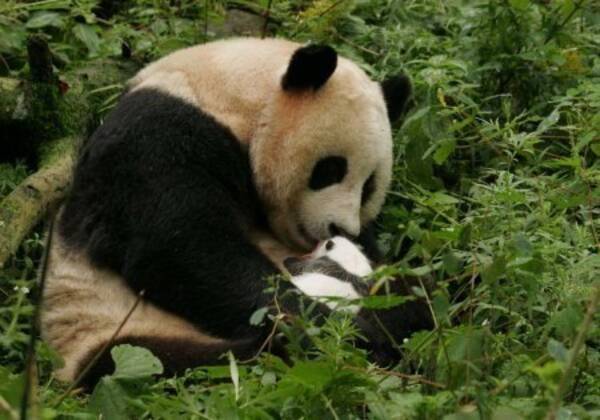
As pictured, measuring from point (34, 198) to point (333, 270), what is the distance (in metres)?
1.78

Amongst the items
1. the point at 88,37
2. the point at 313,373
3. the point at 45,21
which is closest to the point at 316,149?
the point at 313,373

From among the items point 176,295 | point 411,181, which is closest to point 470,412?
point 176,295

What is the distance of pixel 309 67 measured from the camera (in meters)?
5.77

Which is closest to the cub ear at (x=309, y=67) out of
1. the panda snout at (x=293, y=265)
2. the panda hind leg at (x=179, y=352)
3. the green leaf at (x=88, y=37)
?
the panda snout at (x=293, y=265)

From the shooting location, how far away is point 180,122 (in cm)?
560

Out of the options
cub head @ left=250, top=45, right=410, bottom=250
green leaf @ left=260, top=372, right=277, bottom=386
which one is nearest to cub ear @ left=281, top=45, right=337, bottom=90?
cub head @ left=250, top=45, right=410, bottom=250

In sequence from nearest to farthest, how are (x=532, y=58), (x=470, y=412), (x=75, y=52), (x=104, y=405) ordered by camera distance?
(x=470, y=412), (x=104, y=405), (x=532, y=58), (x=75, y=52)

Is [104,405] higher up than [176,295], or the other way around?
[104,405]

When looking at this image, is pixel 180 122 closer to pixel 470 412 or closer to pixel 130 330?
pixel 130 330

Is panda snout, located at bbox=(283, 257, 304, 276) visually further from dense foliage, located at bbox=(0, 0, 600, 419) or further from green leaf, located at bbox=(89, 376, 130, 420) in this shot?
green leaf, located at bbox=(89, 376, 130, 420)

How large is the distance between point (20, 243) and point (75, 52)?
1943 mm

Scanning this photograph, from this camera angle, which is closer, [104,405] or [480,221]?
[104,405]

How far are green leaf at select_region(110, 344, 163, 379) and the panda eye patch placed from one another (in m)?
1.94

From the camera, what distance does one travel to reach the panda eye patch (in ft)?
19.9
